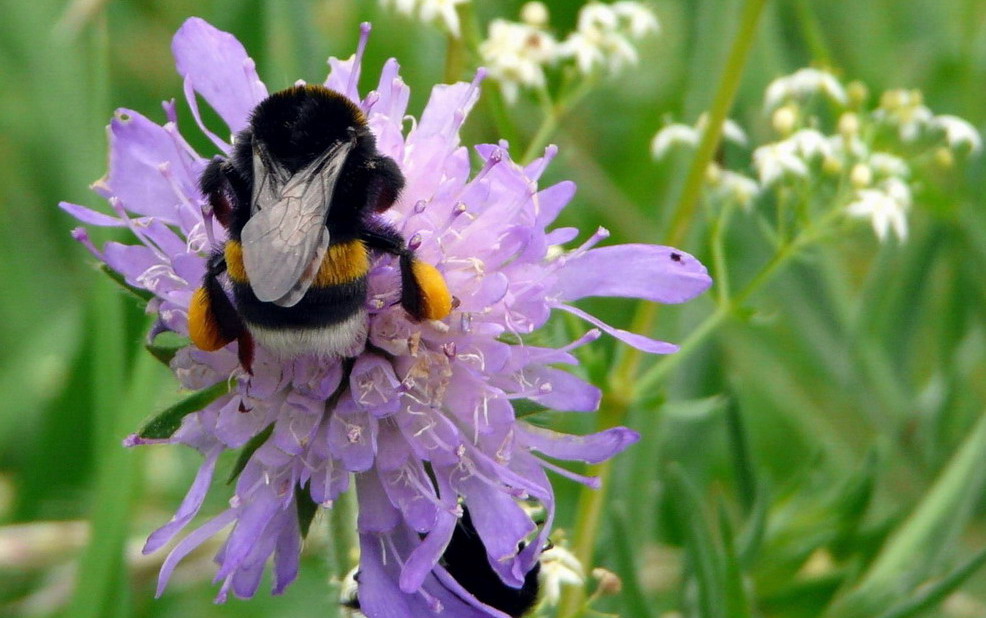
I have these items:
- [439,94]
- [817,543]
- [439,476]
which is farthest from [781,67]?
[439,476]

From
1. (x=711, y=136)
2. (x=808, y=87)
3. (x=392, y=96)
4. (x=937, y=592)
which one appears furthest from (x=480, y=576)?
(x=808, y=87)

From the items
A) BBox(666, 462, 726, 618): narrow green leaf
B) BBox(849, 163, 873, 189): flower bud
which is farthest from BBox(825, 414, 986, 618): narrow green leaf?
BBox(849, 163, 873, 189): flower bud

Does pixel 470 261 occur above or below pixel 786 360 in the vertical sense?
above

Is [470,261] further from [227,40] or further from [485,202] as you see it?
[227,40]

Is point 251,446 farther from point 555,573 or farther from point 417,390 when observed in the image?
point 555,573

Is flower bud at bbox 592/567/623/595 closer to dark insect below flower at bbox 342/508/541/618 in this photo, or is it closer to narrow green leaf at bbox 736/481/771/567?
dark insect below flower at bbox 342/508/541/618

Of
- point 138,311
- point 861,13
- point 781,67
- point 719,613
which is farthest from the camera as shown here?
point 861,13

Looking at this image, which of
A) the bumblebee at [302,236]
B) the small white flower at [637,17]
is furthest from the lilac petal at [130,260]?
the small white flower at [637,17]
